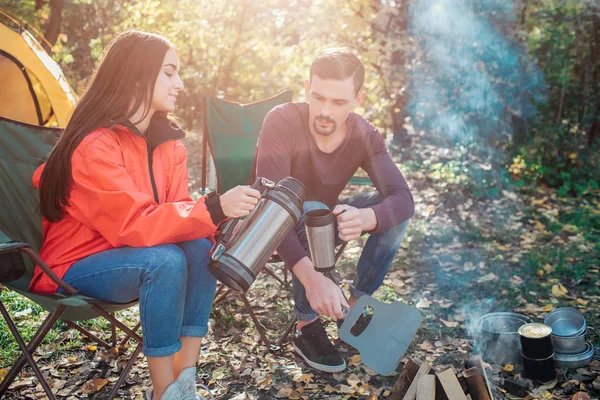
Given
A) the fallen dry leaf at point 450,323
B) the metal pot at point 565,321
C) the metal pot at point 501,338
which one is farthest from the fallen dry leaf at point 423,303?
the metal pot at point 565,321

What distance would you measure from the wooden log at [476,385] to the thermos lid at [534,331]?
0.46 meters

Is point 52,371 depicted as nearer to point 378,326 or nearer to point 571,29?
point 378,326

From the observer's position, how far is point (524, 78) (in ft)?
18.6

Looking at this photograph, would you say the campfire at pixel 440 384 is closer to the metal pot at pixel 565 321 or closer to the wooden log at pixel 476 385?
the wooden log at pixel 476 385

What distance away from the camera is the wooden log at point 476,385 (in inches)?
78.7

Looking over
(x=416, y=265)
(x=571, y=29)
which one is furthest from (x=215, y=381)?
(x=571, y=29)

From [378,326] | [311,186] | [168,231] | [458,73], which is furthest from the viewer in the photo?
[458,73]

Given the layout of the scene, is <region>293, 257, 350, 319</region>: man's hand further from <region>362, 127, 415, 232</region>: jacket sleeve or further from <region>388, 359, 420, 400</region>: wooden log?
<region>362, 127, 415, 232</region>: jacket sleeve

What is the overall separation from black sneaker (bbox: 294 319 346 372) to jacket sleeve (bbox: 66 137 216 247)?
916 millimetres

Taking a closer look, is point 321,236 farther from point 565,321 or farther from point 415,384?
point 565,321

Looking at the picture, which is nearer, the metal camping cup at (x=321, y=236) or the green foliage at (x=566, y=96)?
the metal camping cup at (x=321, y=236)

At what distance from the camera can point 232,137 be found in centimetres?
366

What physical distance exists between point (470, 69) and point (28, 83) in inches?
155

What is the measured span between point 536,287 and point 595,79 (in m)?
3.52
